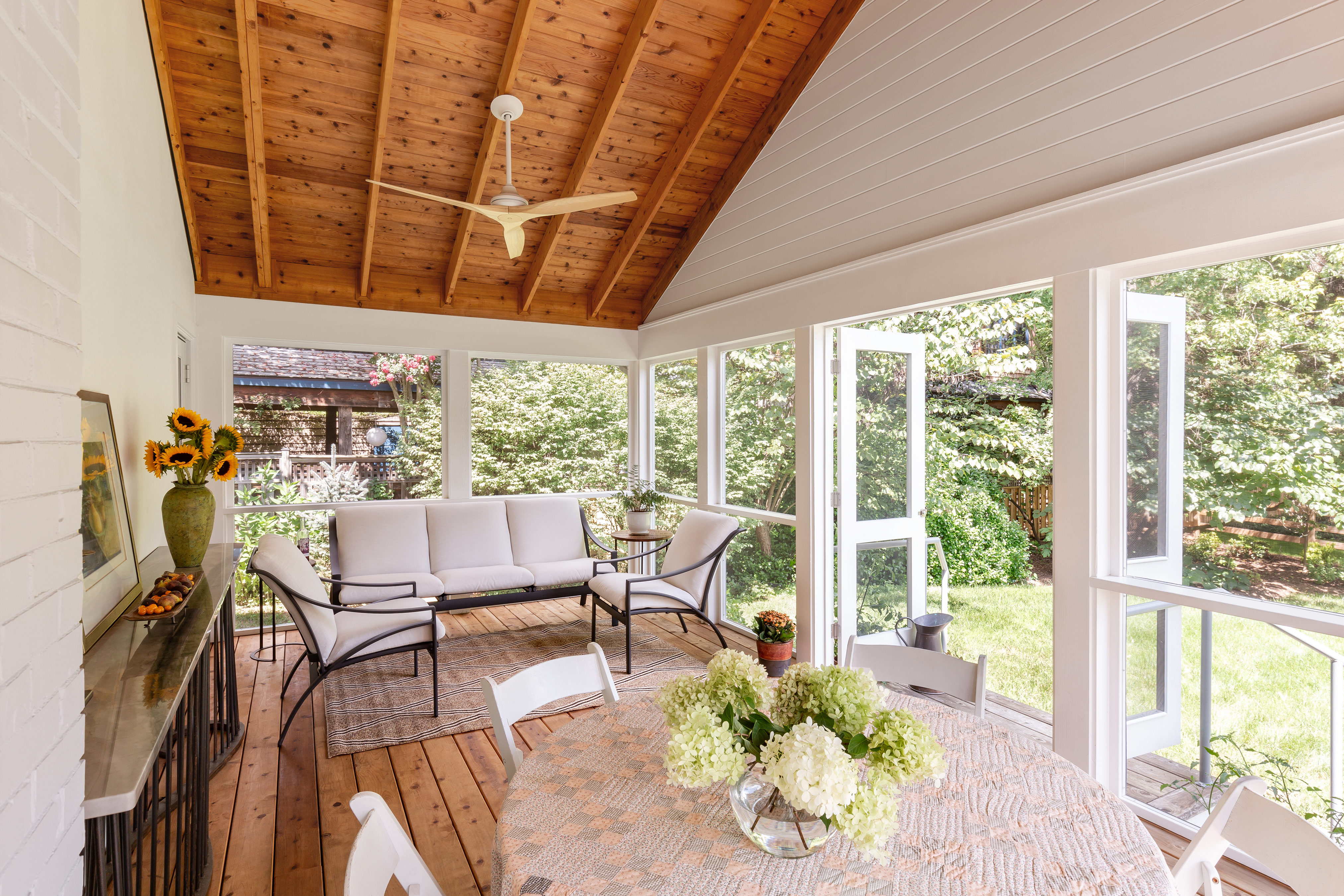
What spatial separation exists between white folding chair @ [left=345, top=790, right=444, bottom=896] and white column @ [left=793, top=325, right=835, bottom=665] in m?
3.25

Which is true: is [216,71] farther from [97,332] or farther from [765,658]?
[765,658]

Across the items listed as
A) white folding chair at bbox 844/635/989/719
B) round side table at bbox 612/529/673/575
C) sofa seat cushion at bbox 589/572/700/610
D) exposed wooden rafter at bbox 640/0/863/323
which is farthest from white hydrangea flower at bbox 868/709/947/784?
round side table at bbox 612/529/673/575

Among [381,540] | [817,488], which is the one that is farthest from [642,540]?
[381,540]

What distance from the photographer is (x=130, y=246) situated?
2.81 m

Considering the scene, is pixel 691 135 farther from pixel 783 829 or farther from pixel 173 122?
pixel 783 829

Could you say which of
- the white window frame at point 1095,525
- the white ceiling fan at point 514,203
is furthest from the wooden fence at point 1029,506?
the white ceiling fan at point 514,203

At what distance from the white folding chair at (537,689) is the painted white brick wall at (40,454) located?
0.79 meters

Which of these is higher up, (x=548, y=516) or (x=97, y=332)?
(x=97, y=332)

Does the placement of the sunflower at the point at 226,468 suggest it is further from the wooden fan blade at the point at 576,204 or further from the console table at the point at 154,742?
the wooden fan blade at the point at 576,204

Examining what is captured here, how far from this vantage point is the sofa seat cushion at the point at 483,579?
466cm

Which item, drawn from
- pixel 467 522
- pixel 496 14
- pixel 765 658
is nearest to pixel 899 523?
pixel 765 658

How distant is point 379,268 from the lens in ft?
17.6

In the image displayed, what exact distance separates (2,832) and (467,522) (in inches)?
175

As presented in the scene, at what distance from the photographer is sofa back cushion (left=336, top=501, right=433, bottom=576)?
188 inches
